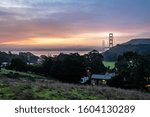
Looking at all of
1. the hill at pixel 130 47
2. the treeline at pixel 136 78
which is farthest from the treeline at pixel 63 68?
the hill at pixel 130 47

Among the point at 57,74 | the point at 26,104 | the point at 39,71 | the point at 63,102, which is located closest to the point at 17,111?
the point at 26,104

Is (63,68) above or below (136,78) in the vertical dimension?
above

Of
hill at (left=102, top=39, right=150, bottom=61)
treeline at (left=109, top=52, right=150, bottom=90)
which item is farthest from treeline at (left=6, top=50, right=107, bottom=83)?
hill at (left=102, top=39, right=150, bottom=61)

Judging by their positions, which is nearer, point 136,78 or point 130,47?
point 136,78

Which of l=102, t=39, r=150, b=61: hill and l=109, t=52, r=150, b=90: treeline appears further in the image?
l=102, t=39, r=150, b=61: hill

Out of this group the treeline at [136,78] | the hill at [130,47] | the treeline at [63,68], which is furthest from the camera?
the hill at [130,47]

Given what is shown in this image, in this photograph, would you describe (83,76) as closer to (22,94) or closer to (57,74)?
(57,74)

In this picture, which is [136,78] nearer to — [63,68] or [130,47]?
[63,68]

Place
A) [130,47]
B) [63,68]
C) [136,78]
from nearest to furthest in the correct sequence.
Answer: [136,78] < [63,68] < [130,47]

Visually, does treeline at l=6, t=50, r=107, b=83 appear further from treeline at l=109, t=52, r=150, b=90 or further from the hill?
the hill

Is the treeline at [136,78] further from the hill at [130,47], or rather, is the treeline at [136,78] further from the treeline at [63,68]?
the hill at [130,47]

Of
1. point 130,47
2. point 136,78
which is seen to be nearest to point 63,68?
point 136,78
